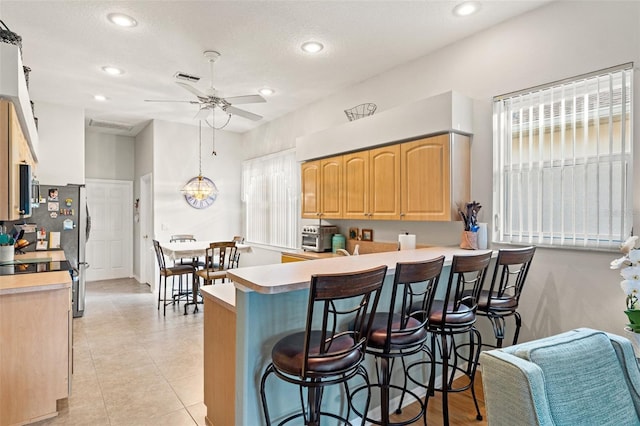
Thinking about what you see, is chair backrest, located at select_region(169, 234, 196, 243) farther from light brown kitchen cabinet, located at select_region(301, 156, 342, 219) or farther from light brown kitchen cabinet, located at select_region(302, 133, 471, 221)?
light brown kitchen cabinet, located at select_region(302, 133, 471, 221)

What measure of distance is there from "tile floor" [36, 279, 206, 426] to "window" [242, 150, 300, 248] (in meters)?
1.79

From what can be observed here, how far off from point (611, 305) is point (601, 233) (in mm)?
490

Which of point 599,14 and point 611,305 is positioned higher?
point 599,14

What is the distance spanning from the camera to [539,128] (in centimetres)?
283

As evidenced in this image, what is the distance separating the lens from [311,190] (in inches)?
185

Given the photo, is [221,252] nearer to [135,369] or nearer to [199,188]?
[199,188]

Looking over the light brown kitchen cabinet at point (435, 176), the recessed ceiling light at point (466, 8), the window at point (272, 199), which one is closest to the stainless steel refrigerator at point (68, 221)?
the window at point (272, 199)

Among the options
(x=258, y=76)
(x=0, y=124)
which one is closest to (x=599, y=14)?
(x=258, y=76)

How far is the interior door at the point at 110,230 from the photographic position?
279 inches

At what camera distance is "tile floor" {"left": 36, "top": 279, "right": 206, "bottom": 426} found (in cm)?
251

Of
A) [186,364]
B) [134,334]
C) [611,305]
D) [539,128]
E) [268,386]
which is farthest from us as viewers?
[134,334]

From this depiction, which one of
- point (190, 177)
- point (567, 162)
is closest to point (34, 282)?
point (567, 162)

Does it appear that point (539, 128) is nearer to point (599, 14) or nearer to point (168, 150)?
point (599, 14)

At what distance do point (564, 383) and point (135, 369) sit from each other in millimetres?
3263
